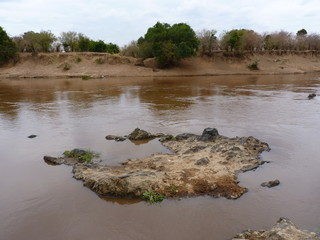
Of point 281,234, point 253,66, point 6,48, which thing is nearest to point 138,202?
point 281,234

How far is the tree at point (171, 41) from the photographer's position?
41.7 meters

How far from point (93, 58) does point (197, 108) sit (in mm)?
34076

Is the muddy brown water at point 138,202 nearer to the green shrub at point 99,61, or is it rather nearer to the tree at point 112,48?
the green shrub at point 99,61

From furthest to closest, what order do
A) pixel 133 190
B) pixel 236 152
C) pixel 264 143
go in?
pixel 264 143 < pixel 236 152 < pixel 133 190

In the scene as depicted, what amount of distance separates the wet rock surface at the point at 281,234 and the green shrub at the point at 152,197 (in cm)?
189

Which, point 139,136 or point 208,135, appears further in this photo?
point 139,136

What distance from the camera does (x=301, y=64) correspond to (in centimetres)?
5491

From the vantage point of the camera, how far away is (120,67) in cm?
4475

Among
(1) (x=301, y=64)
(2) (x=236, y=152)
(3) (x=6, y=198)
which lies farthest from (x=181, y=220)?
(1) (x=301, y=64)

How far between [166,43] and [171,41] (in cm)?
87

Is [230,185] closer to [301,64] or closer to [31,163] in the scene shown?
[31,163]

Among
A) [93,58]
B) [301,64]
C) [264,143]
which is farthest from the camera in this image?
[301,64]

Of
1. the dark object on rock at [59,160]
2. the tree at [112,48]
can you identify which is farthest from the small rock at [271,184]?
the tree at [112,48]

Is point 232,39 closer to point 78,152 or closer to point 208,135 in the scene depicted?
point 208,135
